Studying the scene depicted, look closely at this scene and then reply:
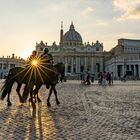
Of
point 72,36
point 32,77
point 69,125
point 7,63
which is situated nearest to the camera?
point 69,125

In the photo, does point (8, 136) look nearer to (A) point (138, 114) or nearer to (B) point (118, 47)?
(A) point (138, 114)

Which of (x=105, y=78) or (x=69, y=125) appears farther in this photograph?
(x=105, y=78)

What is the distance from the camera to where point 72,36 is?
16388 centimetres

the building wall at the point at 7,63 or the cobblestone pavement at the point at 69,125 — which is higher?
the building wall at the point at 7,63

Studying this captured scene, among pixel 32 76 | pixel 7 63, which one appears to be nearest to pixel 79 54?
pixel 7 63

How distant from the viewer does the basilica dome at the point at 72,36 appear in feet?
530

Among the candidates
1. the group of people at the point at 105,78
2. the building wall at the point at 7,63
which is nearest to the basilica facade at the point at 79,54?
the building wall at the point at 7,63

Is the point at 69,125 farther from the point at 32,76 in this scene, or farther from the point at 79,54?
the point at 79,54

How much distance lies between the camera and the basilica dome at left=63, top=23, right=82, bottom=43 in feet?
530

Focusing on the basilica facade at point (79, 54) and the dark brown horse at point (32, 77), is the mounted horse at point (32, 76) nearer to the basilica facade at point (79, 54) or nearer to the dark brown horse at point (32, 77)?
the dark brown horse at point (32, 77)

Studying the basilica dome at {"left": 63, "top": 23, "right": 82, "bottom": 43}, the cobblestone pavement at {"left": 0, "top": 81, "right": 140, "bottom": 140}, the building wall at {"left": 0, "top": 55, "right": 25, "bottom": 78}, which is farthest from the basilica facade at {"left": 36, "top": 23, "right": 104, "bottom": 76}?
the cobblestone pavement at {"left": 0, "top": 81, "right": 140, "bottom": 140}

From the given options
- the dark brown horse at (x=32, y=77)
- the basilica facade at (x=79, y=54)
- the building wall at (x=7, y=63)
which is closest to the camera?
the dark brown horse at (x=32, y=77)

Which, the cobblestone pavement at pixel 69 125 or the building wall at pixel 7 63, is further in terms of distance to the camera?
the building wall at pixel 7 63

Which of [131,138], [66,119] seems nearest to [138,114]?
[66,119]
